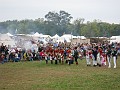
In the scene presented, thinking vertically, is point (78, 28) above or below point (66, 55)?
above

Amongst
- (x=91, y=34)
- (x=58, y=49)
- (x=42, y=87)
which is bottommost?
(x=42, y=87)

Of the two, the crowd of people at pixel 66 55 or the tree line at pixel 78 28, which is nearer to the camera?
→ the crowd of people at pixel 66 55

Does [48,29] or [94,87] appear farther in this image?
[48,29]

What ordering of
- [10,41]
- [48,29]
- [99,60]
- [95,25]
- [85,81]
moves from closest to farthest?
[85,81] → [99,60] → [10,41] → [48,29] → [95,25]

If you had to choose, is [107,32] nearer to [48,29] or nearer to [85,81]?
[48,29]

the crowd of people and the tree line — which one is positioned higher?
the tree line

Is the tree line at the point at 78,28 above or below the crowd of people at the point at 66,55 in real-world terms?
above

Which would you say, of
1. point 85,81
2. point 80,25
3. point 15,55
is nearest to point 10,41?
point 15,55

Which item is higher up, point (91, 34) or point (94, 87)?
point (91, 34)

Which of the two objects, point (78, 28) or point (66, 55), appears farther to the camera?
point (78, 28)

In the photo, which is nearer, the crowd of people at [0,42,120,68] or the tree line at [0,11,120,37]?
the crowd of people at [0,42,120,68]

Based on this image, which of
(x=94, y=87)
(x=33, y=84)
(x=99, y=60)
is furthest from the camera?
(x=99, y=60)

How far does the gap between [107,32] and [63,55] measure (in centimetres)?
7706

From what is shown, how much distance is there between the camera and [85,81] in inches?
568
